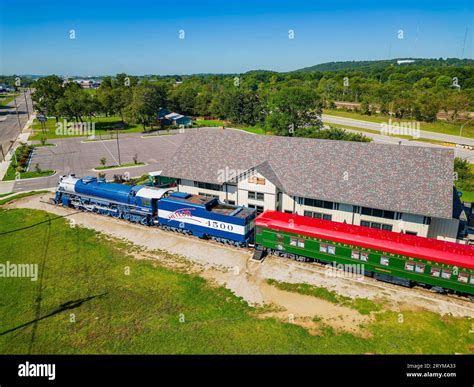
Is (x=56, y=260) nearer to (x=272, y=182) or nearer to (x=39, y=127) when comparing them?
(x=272, y=182)

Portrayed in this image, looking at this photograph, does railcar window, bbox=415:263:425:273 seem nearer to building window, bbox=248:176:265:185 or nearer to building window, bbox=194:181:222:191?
building window, bbox=248:176:265:185

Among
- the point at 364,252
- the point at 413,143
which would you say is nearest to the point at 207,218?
the point at 364,252

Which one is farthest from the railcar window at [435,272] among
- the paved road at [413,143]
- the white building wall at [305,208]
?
the paved road at [413,143]

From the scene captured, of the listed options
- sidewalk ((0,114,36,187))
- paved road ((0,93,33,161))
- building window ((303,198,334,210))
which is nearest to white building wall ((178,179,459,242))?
building window ((303,198,334,210))

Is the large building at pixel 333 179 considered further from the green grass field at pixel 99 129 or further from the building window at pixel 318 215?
the green grass field at pixel 99 129

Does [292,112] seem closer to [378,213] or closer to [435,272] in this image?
[378,213]

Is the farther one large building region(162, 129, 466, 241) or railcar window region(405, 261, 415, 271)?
large building region(162, 129, 466, 241)

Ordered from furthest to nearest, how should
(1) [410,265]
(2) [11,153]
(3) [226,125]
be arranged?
1. (3) [226,125]
2. (2) [11,153]
3. (1) [410,265]
